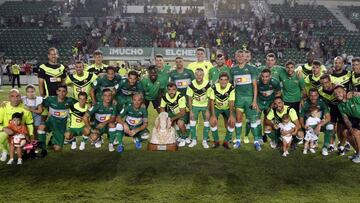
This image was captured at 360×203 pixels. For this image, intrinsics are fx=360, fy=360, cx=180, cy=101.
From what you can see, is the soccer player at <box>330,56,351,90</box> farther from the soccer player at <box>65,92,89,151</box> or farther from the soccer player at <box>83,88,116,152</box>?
the soccer player at <box>65,92,89,151</box>

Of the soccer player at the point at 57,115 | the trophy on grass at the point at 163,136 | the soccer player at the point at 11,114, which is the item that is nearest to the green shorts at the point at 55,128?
the soccer player at the point at 57,115

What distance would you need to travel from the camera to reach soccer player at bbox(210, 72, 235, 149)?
807 centimetres

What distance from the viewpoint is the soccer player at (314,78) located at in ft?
27.7

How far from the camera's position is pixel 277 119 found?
813 centimetres

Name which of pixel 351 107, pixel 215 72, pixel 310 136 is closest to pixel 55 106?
pixel 215 72

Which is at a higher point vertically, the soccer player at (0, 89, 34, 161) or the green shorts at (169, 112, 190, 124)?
the soccer player at (0, 89, 34, 161)

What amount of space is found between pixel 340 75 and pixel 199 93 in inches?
126

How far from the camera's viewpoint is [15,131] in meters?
7.21

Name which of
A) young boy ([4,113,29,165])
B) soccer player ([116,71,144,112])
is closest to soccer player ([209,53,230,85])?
soccer player ([116,71,144,112])

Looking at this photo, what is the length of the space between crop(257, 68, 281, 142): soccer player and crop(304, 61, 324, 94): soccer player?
0.89 m

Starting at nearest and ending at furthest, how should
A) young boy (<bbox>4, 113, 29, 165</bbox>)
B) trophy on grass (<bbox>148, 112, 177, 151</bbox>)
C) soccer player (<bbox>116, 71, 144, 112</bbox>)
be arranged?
young boy (<bbox>4, 113, 29, 165</bbox>) < trophy on grass (<bbox>148, 112, 177, 151</bbox>) < soccer player (<bbox>116, 71, 144, 112</bbox>)

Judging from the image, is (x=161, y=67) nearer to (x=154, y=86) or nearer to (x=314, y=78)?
(x=154, y=86)

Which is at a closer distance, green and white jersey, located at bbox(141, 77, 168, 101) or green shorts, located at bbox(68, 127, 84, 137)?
green shorts, located at bbox(68, 127, 84, 137)

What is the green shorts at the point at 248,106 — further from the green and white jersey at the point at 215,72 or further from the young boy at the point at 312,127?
the green and white jersey at the point at 215,72
